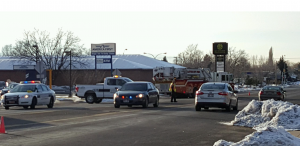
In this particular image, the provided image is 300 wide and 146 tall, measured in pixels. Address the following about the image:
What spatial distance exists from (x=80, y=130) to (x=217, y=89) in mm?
10812

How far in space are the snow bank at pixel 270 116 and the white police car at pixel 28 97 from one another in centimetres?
1377

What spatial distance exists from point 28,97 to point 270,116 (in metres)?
15.0

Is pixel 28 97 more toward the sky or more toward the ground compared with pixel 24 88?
more toward the ground

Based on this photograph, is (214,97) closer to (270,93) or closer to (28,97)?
(28,97)

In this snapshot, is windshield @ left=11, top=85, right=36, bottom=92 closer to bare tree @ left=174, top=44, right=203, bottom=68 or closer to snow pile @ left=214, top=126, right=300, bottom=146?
snow pile @ left=214, top=126, right=300, bottom=146

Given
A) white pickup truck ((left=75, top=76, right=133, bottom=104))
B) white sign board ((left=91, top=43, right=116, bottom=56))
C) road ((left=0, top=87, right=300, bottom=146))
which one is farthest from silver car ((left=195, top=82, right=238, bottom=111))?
white sign board ((left=91, top=43, right=116, bottom=56))

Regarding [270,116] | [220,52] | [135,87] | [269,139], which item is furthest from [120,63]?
[269,139]

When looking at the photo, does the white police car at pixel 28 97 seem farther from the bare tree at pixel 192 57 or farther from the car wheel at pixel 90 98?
the bare tree at pixel 192 57

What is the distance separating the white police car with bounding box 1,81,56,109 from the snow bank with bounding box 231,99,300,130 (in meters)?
13.8

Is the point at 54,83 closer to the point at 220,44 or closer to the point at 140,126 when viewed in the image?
the point at 220,44

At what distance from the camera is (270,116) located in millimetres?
16422

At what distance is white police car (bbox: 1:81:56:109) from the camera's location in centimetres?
2583

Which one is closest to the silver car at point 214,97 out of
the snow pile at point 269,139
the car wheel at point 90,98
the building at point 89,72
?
the car wheel at point 90,98

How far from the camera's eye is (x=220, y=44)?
71.8 m
